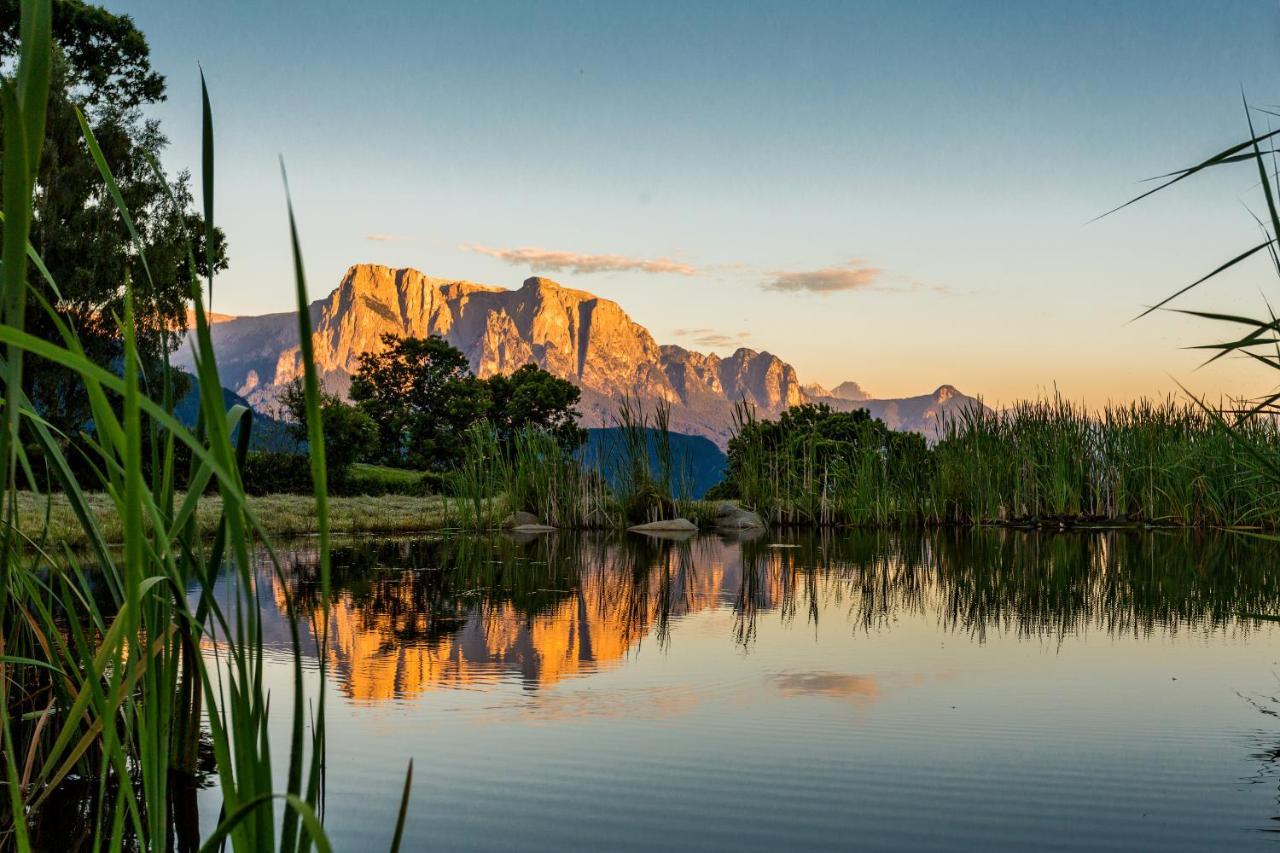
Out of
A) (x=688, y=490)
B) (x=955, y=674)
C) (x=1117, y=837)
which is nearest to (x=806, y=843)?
(x=1117, y=837)

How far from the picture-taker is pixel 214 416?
2.82 ft

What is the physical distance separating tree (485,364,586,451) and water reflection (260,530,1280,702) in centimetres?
2127

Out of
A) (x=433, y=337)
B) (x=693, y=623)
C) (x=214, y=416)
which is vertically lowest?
(x=693, y=623)

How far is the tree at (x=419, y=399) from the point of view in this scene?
107 ft

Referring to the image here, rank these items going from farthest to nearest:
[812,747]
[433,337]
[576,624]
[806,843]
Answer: [433,337] → [576,624] → [812,747] → [806,843]

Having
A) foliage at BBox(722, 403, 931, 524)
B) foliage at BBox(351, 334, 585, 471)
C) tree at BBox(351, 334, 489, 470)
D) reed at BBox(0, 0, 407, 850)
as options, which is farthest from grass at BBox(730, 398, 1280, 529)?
tree at BBox(351, 334, 489, 470)

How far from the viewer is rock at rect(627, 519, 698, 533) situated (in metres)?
14.6

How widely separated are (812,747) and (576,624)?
8.78 feet

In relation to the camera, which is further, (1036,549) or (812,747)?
(1036,549)

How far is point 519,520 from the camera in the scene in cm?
1501

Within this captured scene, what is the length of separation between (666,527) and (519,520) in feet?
6.95

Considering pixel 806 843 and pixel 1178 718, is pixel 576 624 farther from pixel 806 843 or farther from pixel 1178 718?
pixel 806 843

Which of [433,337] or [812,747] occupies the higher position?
[433,337]

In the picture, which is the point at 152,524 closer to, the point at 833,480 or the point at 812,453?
the point at 812,453
